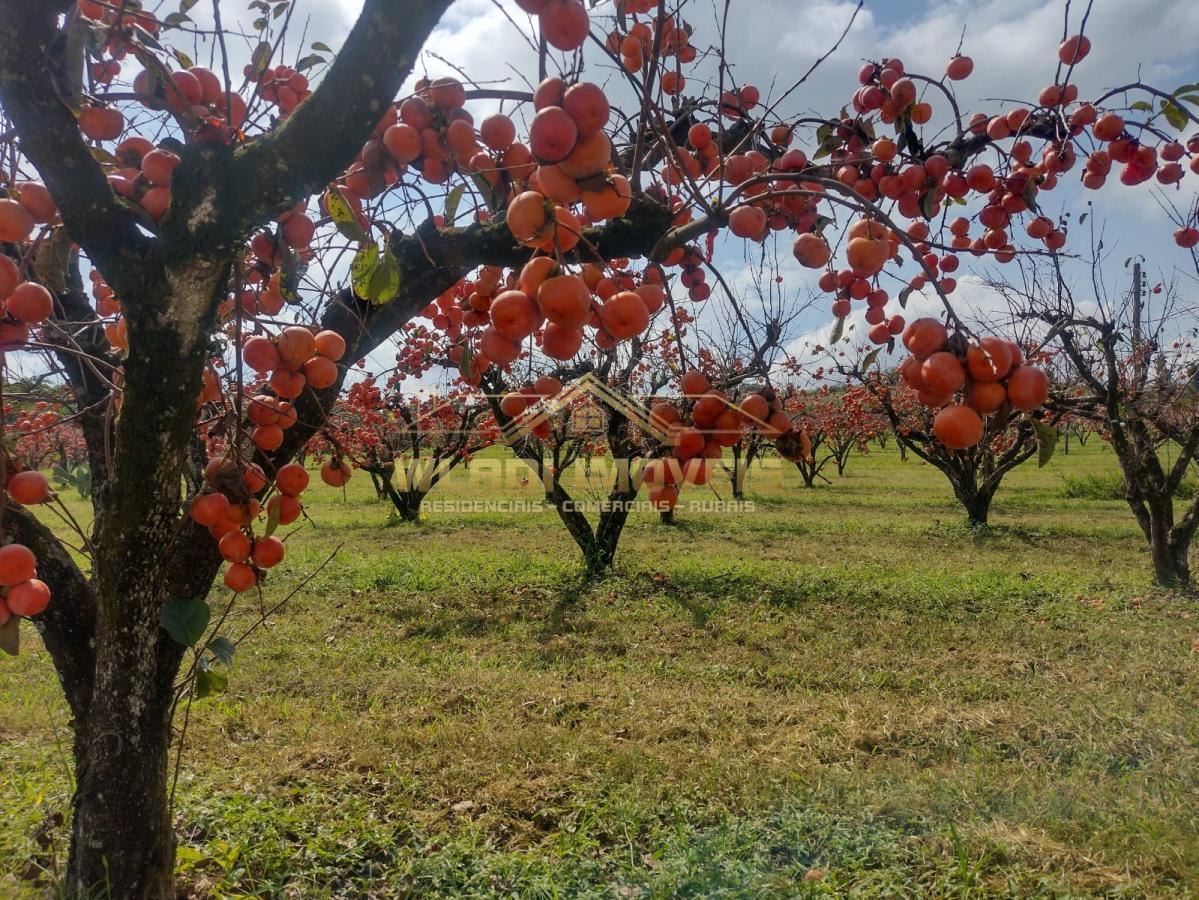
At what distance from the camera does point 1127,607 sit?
18.7 feet

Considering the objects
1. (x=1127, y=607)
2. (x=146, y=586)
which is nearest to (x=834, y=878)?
(x=146, y=586)

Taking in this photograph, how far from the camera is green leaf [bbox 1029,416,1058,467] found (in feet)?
2.58

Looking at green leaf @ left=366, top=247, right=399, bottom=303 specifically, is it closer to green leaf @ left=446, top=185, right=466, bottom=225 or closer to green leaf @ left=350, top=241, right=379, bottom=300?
green leaf @ left=350, top=241, right=379, bottom=300

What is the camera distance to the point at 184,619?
5.36 ft

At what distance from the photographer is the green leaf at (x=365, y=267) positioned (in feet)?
3.57

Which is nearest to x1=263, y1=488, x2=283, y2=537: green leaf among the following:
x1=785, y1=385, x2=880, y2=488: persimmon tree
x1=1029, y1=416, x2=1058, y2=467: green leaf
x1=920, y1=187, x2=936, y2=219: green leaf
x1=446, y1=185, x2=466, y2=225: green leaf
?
x1=446, y1=185, x2=466, y2=225: green leaf

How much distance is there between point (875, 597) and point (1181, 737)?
2836 millimetres

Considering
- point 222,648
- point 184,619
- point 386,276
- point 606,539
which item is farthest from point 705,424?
point 606,539

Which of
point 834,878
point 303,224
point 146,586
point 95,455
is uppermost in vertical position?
point 303,224

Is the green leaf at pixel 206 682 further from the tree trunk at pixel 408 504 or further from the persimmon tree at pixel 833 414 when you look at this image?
the persimmon tree at pixel 833 414

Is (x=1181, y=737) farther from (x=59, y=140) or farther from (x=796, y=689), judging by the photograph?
(x=59, y=140)

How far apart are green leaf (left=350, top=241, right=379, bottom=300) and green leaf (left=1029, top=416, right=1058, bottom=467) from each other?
3.06ft

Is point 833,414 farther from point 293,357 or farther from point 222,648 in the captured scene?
point 293,357

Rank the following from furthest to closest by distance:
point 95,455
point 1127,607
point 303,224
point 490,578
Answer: point 490,578 < point 1127,607 < point 95,455 < point 303,224
